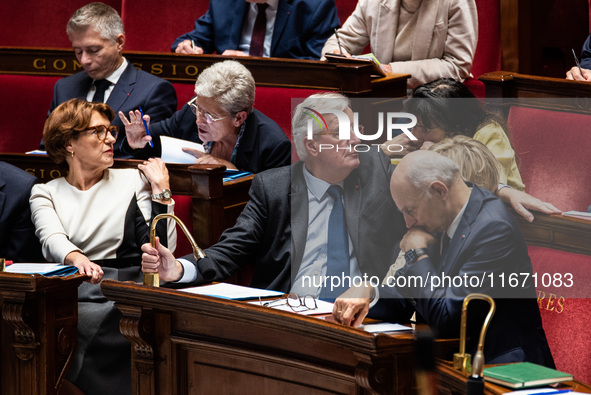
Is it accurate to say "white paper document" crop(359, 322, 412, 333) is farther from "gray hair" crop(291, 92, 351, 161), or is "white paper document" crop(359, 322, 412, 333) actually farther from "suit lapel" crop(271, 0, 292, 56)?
"suit lapel" crop(271, 0, 292, 56)

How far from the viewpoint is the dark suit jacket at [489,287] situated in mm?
1606

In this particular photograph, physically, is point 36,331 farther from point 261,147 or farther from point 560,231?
point 560,231

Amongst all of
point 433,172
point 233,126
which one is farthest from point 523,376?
point 233,126

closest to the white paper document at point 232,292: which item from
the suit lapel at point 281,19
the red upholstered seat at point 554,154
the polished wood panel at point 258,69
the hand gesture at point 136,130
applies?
the red upholstered seat at point 554,154

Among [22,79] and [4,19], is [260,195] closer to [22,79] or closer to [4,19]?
[22,79]

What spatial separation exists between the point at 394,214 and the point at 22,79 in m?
2.60

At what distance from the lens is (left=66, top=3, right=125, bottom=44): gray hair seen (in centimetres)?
341

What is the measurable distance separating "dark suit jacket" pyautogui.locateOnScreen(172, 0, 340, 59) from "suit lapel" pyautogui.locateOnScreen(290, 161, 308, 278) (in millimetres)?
1636

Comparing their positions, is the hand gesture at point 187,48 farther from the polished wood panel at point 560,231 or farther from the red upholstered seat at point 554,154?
the polished wood panel at point 560,231

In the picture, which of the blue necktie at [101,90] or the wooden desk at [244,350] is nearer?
the wooden desk at [244,350]

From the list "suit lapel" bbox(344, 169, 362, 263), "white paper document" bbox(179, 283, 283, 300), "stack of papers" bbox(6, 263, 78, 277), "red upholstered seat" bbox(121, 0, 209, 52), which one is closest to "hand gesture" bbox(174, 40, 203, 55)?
"red upholstered seat" bbox(121, 0, 209, 52)

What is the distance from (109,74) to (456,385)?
92.0 inches

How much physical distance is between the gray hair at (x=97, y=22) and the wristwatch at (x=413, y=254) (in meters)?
2.10

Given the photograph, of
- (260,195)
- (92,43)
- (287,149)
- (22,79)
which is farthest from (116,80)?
(260,195)
